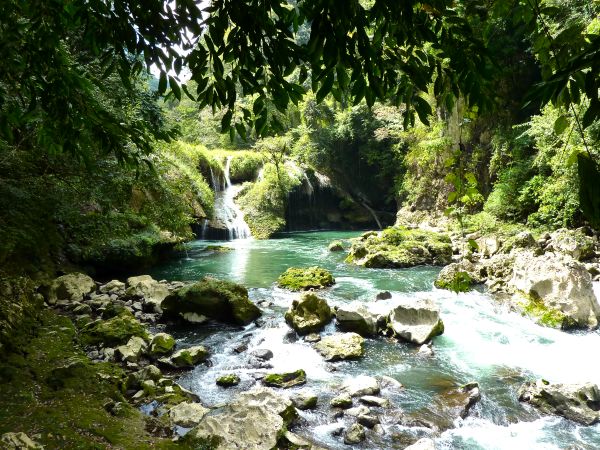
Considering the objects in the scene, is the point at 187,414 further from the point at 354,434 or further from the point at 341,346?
the point at 341,346

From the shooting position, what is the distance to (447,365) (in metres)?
5.74

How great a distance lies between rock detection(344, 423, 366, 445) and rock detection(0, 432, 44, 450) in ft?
8.81

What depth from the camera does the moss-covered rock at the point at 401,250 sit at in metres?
12.4

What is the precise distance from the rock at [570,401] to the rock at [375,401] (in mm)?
1702

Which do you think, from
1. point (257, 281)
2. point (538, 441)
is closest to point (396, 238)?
point (257, 281)


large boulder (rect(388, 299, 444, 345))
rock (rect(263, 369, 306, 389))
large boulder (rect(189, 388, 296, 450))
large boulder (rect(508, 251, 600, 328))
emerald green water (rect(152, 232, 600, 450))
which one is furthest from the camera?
large boulder (rect(508, 251, 600, 328))

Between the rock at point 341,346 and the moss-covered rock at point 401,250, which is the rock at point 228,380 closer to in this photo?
the rock at point 341,346

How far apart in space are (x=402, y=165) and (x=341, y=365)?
19896 millimetres

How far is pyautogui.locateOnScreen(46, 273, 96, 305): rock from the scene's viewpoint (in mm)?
7773

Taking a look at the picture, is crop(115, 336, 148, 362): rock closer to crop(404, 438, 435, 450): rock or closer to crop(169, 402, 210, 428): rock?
crop(169, 402, 210, 428): rock

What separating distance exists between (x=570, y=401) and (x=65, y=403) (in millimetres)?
A: 5222

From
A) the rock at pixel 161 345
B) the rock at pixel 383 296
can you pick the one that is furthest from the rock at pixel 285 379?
the rock at pixel 383 296

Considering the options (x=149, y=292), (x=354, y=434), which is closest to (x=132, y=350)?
(x=149, y=292)

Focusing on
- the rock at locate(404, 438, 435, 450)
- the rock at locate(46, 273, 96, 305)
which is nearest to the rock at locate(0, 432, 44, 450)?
the rock at locate(404, 438, 435, 450)
